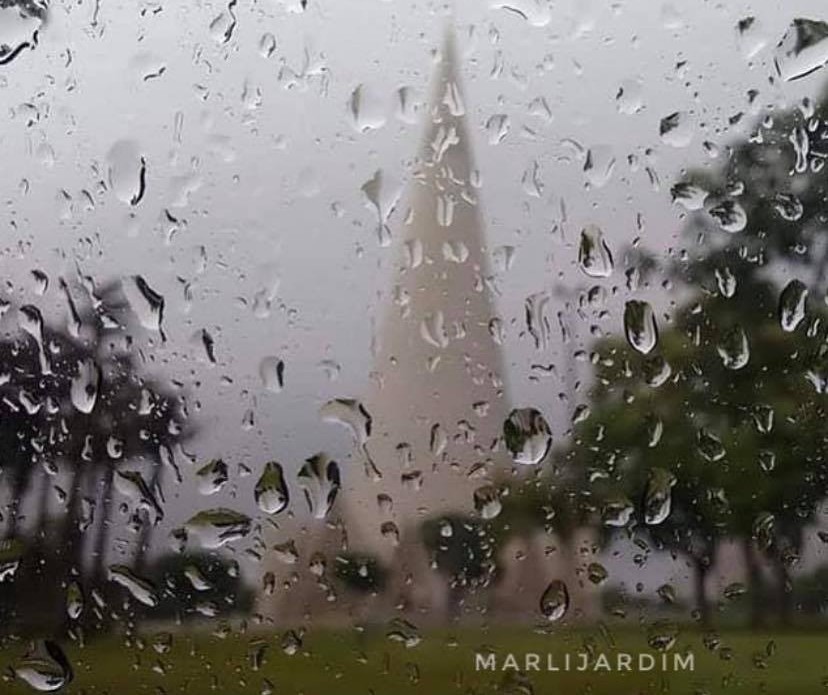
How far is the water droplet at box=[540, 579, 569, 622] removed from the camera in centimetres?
85

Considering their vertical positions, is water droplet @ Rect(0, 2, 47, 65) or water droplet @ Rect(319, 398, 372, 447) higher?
water droplet @ Rect(0, 2, 47, 65)

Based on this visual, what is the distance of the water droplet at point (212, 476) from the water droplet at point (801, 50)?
0.59 m

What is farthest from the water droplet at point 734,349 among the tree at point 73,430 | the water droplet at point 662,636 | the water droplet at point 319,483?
the tree at point 73,430

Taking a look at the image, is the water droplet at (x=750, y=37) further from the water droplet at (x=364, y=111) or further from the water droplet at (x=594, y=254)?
the water droplet at (x=364, y=111)

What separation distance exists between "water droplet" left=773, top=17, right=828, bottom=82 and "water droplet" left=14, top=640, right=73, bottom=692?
0.79 metres

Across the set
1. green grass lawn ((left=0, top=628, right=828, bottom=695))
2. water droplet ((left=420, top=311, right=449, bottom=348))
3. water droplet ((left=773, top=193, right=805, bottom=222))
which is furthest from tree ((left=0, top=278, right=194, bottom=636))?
water droplet ((left=773, top=193, right=805, bottom=222))

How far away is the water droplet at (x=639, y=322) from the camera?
0.89 meters

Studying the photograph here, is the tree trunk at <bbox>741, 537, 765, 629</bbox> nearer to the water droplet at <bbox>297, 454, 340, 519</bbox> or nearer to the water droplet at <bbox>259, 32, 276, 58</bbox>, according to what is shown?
the water droplet at <bbox>297, 454, 340, 519</bbox>

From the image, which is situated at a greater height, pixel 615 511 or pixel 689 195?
pixel 689 195

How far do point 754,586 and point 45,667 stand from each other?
0.60 meters

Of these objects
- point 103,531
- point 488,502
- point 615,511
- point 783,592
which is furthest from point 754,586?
point 103,531

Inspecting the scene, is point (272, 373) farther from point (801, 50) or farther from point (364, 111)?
point (801, 50)

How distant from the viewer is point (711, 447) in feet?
2.88

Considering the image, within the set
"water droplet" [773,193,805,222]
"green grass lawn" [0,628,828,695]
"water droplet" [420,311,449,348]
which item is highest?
"water droplet" [773,193,805,222]
